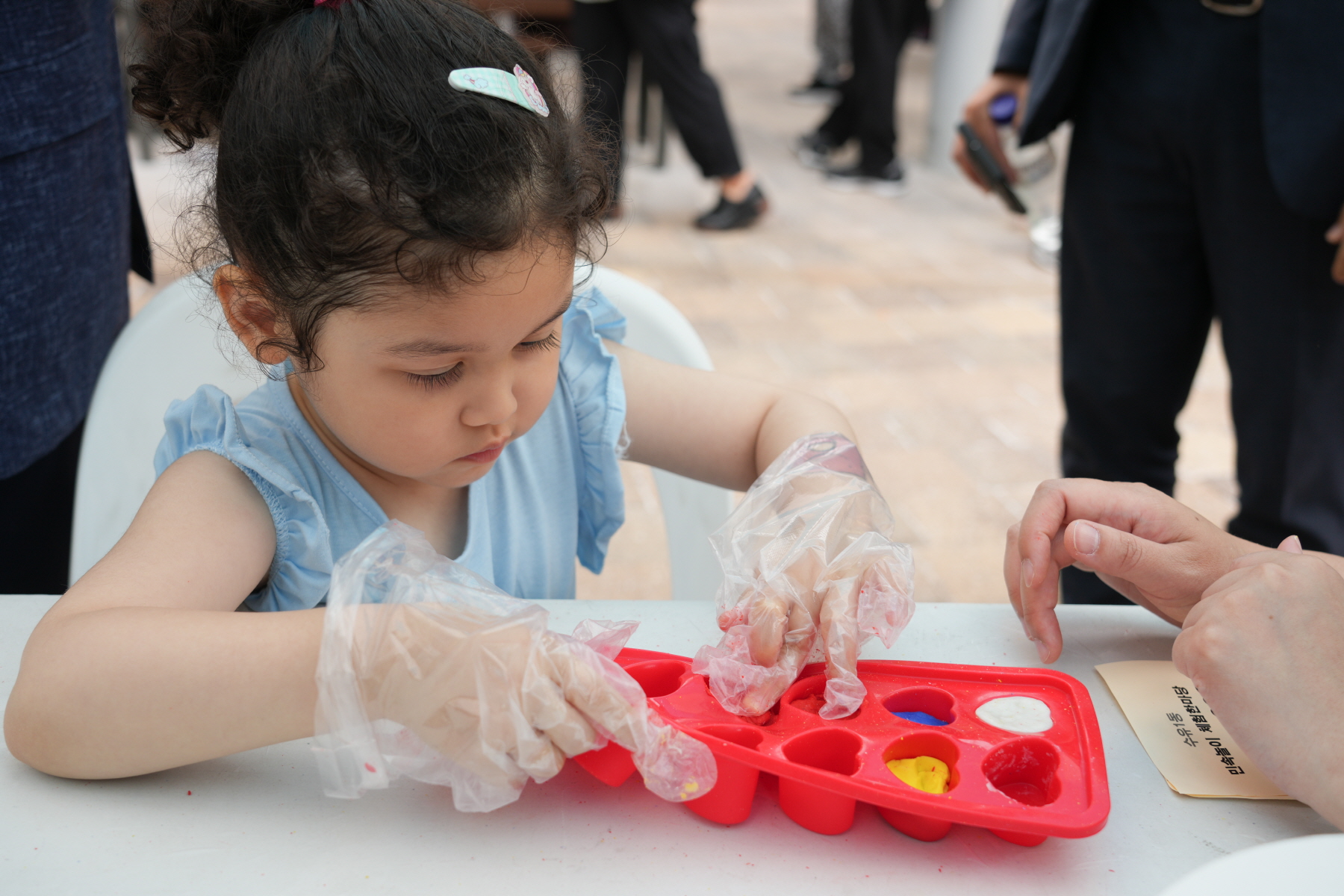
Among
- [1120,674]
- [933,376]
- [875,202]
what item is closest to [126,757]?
[1120,674]

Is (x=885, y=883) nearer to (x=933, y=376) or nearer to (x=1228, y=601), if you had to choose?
(x=1228, y=601)

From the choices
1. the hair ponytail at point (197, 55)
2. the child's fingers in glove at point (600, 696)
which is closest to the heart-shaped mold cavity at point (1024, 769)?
the child's fingers in glove at point (600, 696)

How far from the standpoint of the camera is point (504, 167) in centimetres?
70

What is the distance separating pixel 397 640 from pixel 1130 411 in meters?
1.42

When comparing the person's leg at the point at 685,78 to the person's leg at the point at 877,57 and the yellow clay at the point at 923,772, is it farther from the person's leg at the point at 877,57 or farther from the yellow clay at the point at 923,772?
the yellow clay at the point at 923,772

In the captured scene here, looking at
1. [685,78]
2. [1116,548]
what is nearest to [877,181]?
[685,78]

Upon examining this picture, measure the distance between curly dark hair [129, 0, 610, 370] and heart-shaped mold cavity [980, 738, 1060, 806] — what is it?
0.44 m

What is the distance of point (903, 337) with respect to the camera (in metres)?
3.28

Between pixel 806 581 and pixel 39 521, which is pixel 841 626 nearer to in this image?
pixel 806 581

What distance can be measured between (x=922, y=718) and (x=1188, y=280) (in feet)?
3.79

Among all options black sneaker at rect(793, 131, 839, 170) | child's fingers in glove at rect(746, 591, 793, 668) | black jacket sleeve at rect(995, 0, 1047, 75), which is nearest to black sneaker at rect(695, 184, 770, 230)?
black sneaker at rect(793, 131, 839, 170)

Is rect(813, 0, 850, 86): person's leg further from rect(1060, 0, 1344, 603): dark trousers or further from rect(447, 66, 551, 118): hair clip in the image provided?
rect(447, 66, 551, 118): hair clip

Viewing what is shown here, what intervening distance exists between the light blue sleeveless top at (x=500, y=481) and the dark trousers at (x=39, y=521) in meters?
0.42

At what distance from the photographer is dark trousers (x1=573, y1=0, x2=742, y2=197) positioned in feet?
12.2
